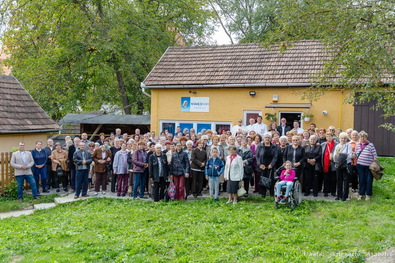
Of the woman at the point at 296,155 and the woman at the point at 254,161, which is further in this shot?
the woman at the point at 254,161

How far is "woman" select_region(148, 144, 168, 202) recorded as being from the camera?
40.6 feet

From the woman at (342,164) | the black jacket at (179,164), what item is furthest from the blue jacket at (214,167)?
the woman at (342,164)

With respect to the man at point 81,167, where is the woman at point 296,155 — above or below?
above

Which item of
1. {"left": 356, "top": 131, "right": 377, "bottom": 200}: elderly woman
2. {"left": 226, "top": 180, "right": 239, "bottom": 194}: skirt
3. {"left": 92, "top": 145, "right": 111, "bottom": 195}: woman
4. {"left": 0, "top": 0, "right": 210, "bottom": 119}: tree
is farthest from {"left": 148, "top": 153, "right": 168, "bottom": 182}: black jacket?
{"left": 0, "top": 0, "right": 210, "bottom": 119}: tree

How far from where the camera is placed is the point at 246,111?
1909cm

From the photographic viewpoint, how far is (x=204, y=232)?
885 centimetres

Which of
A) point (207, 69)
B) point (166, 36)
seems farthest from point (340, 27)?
point (166, 36)

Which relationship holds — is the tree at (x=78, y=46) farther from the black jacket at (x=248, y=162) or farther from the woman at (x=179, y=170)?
the black jacket at (x=248, y=162)

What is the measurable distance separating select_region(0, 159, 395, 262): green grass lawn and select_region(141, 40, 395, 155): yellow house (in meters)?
6.04

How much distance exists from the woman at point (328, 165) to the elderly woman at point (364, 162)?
2.31 ft

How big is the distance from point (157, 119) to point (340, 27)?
40.5 feet

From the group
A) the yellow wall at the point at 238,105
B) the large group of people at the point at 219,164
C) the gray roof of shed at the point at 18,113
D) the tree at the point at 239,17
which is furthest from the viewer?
the tree at the point at 239,17

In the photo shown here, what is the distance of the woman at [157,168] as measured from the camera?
12.4m

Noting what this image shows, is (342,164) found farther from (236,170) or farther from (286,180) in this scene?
(236,170)
